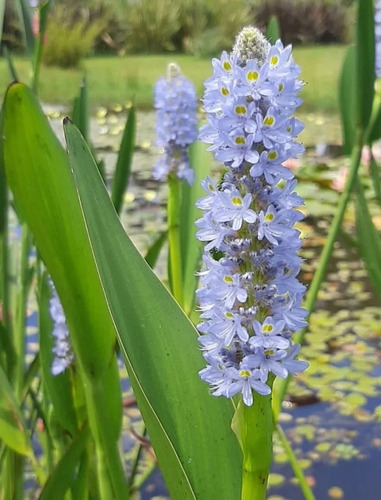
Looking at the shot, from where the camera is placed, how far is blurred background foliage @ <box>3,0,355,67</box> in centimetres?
757

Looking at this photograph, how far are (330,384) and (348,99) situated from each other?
110cm

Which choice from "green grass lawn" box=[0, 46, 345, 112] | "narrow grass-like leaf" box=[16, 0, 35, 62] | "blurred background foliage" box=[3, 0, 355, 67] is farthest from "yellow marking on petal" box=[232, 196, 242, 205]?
"blurred background foliage" box=[3, 0, 355, 67]

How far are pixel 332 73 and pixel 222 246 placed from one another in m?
5.95

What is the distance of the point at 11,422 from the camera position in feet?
2.09

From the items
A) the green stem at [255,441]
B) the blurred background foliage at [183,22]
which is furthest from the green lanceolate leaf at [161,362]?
the blurred background foliage at [183,22]

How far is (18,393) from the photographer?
807mm

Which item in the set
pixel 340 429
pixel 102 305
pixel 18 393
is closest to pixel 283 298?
pixel 102 305

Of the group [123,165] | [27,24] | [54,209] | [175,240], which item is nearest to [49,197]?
[54,209]

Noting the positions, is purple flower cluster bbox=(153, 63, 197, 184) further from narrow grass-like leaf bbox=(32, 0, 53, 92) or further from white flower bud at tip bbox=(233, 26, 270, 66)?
white flower bud at tip bbox=(233, 26, 270, 66)

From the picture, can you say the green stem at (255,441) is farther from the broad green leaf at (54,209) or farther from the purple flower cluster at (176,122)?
the purple flower cluster at (176,122)

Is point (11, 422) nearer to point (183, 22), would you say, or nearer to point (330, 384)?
point (330, 384)

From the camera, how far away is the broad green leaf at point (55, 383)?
70cm

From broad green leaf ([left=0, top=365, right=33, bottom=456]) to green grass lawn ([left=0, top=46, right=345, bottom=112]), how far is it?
4.06 metres

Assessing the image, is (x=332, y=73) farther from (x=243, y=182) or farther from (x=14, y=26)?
(x=243, y=182)
